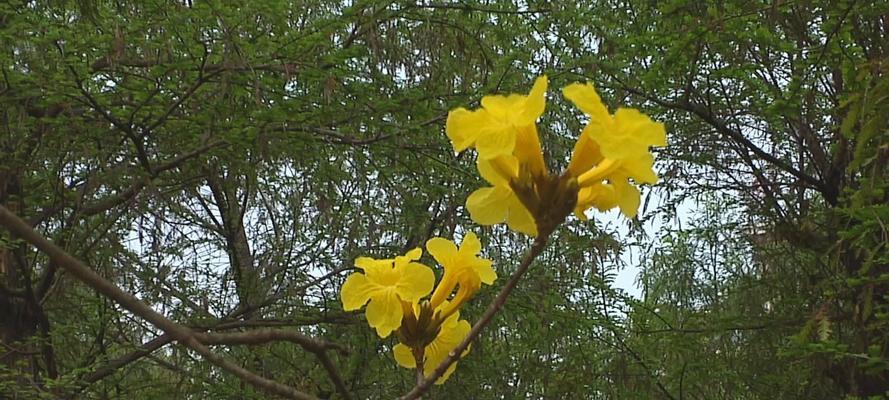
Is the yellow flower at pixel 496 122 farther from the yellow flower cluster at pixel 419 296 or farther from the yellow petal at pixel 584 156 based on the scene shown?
the yellow flower cluster at pixel 419 296

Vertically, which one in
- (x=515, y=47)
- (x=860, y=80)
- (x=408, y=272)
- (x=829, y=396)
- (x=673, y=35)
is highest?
(x=515, y=47)

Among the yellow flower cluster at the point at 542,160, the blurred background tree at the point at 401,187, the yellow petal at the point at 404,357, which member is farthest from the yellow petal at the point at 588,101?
the blurred background tree at the point at 401,187

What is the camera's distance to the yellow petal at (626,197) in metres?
0.82

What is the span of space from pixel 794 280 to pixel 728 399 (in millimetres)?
612

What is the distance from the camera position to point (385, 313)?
0.94 metres

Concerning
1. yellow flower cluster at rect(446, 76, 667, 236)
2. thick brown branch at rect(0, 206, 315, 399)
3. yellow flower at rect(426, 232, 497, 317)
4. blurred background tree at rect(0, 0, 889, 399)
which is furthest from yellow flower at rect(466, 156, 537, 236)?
blurred background tree at rect(0, 0, 889, 399)

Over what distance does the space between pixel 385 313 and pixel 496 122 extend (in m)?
0.25

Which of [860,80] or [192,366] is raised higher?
[192,366]

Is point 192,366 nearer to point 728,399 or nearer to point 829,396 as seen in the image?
point 728,399

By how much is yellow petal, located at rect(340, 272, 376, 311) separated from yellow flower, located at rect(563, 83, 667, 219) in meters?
0.26

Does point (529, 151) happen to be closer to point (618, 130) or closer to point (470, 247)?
point (618, 130)

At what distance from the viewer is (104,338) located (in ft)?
14.6

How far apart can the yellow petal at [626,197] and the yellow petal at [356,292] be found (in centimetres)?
28

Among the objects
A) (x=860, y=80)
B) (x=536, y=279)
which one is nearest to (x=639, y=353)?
(x=536, y=279)
